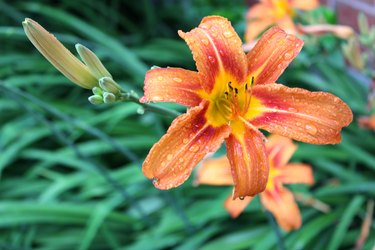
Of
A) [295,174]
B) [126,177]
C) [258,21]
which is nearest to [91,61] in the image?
[295,174]

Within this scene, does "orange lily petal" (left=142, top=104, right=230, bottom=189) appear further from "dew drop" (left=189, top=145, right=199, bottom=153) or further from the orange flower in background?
the orange flower in background

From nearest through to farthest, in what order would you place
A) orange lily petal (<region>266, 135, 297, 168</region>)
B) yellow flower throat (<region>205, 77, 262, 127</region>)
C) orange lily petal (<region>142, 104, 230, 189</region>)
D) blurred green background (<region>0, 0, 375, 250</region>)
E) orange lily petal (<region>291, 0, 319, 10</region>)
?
orange lily petal (<region>142, 104, 230, 189</region>) < yellow flower throat (<region>205, 77, 262, 127</region>) < orange lily petal (<region>266, 135, 297, 168</region>) < orange lily petal (<region>291, 0, 319, 10</region>) < blurred green background (<region>0, 0, 375, 250</region>)

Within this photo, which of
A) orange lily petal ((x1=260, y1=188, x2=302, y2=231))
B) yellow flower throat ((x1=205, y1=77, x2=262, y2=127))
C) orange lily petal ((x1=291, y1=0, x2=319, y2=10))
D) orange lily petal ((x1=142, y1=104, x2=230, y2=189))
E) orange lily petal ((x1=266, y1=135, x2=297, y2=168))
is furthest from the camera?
orange lily petal ((x1=291, y1=0, x2=319, y2=10))


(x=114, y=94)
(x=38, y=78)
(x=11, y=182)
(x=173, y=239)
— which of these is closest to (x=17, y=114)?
(x=38, y=78)

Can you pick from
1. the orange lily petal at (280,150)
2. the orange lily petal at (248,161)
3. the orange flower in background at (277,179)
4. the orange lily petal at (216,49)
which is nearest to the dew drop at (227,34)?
the orange lily petal at (216,49)

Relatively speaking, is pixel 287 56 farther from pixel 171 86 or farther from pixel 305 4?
pixel 305 4

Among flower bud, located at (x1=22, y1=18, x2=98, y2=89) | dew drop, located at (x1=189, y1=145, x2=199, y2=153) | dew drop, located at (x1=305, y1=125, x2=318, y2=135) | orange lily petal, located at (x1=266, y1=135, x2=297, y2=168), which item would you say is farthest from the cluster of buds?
orange lily petal, located at (x1=266, y1=135, x2=297, y2=168)

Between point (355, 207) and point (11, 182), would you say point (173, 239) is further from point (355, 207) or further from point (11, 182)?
point (11, 182)
